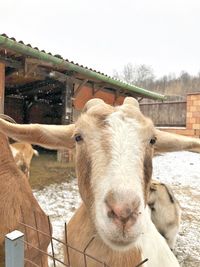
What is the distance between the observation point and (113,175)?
5.48ft

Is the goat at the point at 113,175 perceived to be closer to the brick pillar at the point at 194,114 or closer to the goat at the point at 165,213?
the goat at the point at 165,213

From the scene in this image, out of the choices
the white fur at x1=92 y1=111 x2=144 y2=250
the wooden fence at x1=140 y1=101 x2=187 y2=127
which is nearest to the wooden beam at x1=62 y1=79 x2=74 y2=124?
the white fur at x1=92 y1=111 x2=144 y2=250

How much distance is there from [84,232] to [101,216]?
700mm

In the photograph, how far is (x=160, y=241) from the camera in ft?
9.32

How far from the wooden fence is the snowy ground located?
1100 cm

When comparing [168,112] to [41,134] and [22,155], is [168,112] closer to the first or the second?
[22,155]

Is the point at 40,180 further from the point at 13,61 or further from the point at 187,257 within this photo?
the point at 187,257

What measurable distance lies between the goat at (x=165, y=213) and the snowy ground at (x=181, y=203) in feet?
1.20

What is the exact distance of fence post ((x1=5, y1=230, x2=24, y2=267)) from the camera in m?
1.29

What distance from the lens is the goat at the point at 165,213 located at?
4.47 metres

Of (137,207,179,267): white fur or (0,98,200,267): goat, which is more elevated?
(0,98,200,267): goat

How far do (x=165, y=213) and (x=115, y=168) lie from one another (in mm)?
3150

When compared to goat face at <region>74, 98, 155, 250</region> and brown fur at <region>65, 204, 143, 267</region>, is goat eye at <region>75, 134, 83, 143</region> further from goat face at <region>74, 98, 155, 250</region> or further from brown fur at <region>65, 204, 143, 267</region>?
brown fur at <region>65, 204, 143, 267</region>

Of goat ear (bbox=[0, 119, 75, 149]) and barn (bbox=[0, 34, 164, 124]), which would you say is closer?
goat ear (bbox=[0, 119, 75, 149])
